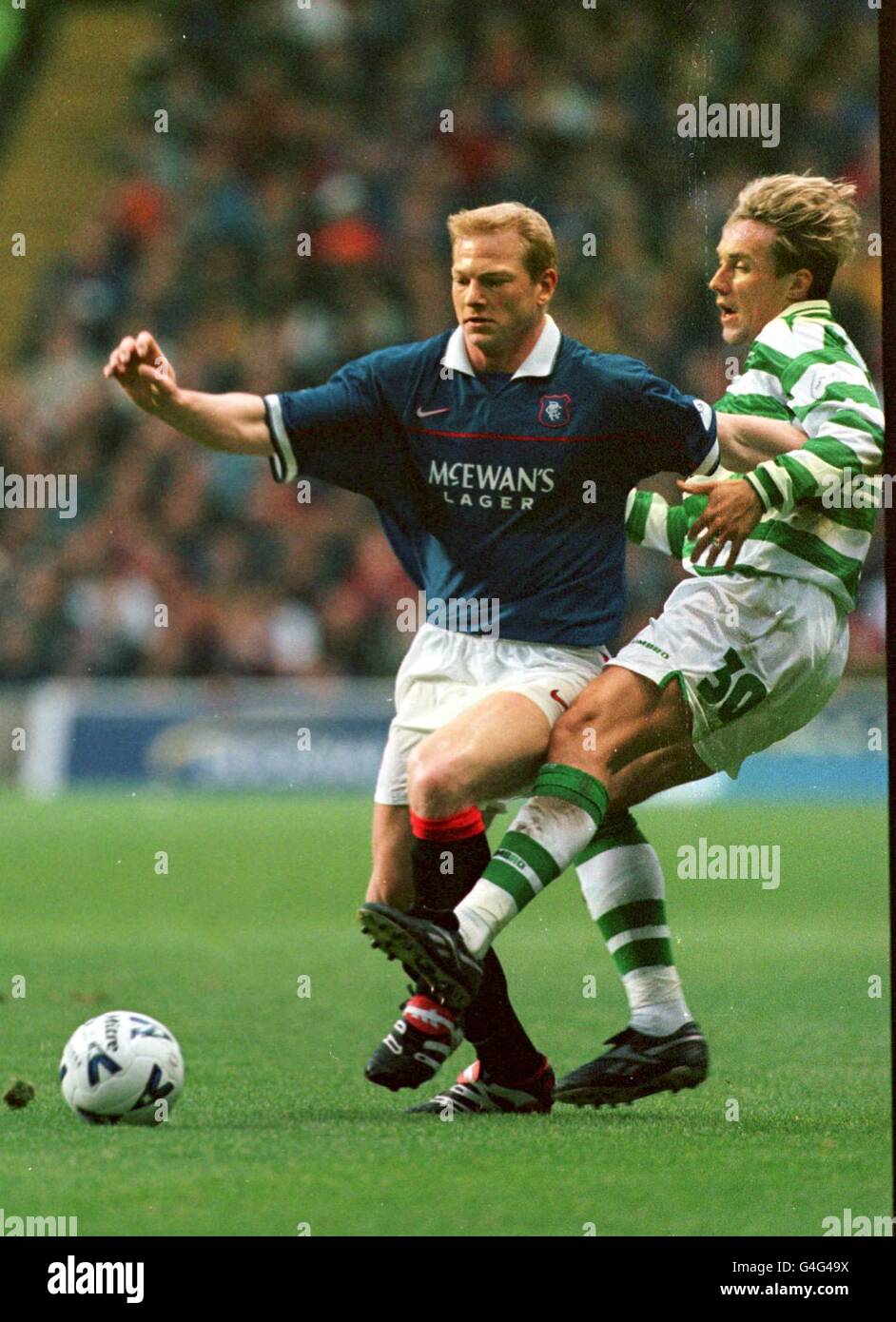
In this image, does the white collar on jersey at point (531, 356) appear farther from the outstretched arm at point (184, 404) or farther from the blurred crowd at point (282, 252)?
the blurred crowd at point (282, 252)

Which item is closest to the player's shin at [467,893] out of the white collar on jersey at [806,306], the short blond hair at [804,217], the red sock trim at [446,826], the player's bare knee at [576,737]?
the red sock trim at [446,826]

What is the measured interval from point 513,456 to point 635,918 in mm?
1174

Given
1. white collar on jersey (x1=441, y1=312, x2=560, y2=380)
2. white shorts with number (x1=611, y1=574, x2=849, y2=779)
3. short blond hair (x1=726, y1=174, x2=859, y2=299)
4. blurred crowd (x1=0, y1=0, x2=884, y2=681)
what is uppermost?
blurred crowd (x1=0, y1=0, x2=884, y2=681)

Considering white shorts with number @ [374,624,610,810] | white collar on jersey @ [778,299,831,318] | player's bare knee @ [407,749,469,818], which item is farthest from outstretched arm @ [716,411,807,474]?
player's bare knee @ [407,749,469,818]

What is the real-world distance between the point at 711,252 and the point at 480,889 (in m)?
1.62

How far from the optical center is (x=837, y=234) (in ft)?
16.1

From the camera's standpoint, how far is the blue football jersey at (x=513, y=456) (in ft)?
15.2

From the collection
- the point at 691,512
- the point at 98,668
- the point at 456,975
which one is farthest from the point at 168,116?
the point at 456,975

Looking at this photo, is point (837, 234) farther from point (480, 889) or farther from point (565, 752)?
point (480, 889)

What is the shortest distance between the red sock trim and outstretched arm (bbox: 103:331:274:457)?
2.99 feet

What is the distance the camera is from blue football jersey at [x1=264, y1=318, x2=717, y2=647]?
182 inches

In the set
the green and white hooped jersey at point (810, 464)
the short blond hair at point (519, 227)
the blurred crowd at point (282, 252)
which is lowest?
the green and white hooped jersey at point (810, 464)

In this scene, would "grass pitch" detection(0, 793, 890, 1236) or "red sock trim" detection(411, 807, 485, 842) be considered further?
"red sock trim" detection(411, 807, 485, 842)

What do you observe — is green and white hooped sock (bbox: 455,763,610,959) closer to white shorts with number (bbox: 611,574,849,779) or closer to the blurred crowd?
white shorts with number (bbox: 611,574,849,779)
